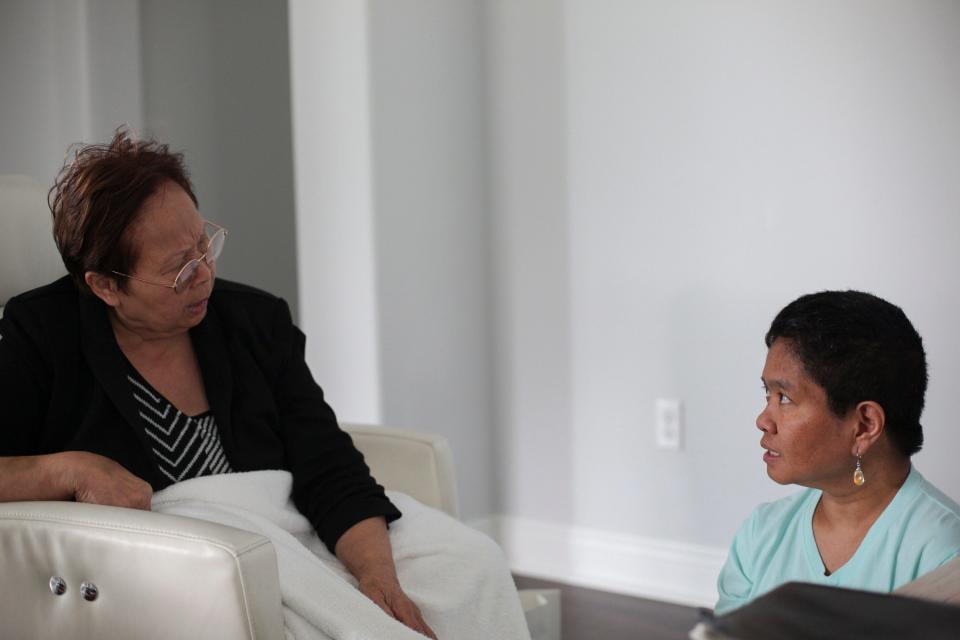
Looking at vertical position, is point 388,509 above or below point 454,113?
below

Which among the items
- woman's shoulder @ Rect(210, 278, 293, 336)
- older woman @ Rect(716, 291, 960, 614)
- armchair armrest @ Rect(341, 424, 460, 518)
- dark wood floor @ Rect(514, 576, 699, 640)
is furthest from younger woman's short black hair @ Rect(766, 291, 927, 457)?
dark wood floor @ Rect(514, 576, 699, 640)

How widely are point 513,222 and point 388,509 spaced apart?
1331 mm

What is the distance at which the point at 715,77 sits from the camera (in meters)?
2.39

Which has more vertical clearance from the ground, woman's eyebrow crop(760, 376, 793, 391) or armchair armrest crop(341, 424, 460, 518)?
woman's eyebrow crop(760, 376, 793, 391)

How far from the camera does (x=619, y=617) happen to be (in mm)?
2439

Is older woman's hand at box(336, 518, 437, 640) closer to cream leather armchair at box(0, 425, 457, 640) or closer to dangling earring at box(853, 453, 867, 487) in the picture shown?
cream leather armchair at box(0, 425, 457, 640)

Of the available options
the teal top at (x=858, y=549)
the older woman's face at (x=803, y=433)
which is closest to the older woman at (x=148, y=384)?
the teal top at (x=858, y=549)

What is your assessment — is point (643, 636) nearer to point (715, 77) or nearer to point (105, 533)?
point (715, 77)

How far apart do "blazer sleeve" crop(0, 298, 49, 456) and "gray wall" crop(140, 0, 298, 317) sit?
188 cm

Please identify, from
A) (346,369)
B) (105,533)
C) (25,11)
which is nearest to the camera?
Answer: (105,533)

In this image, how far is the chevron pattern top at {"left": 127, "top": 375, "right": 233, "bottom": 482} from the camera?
147cm

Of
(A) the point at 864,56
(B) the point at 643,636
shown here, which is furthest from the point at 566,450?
(A) the point at 864,56

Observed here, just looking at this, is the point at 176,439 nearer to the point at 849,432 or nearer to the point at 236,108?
the point at 849,432

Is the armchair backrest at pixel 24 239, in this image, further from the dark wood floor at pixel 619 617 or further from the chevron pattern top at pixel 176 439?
the dark wood floor at pixel 619 617
